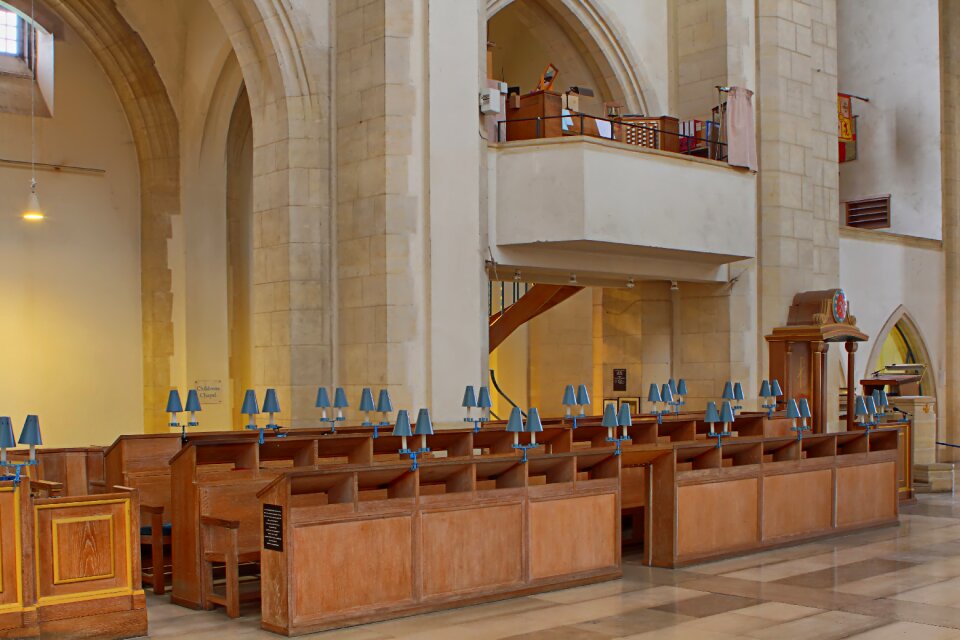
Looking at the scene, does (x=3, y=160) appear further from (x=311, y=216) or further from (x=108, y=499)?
(x=108, y=499)

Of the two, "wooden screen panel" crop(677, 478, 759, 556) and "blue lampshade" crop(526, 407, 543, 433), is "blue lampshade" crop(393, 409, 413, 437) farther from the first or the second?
"wooden screen panel" crop(677, 478, 759, 556)

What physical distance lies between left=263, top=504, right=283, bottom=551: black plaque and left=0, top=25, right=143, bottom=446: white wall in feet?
30.4

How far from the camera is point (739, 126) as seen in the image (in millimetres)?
14102

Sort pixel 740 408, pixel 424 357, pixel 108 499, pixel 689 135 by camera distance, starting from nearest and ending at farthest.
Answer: pixel 108 499
pixel 424 357
pixel 740 408
pixel 689 135

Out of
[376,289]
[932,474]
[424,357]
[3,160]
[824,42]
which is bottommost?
[932,474]

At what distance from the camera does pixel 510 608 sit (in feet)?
23.5

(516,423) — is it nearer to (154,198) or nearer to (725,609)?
(725,609)

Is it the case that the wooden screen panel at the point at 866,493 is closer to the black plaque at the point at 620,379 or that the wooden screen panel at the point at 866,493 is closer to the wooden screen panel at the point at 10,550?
the black plaque at the point at 620,379

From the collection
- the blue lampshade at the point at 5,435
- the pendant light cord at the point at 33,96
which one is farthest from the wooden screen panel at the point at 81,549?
the pendant light cord at the point at 33,96

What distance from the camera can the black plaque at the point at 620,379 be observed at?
52.5 feet

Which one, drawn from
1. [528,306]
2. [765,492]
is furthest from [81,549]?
[528,306]

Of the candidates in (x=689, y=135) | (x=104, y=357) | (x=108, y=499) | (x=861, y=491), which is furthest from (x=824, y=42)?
(x=108, y=499)

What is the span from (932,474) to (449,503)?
29.7 feet

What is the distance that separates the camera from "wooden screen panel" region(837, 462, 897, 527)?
33.4 feet
